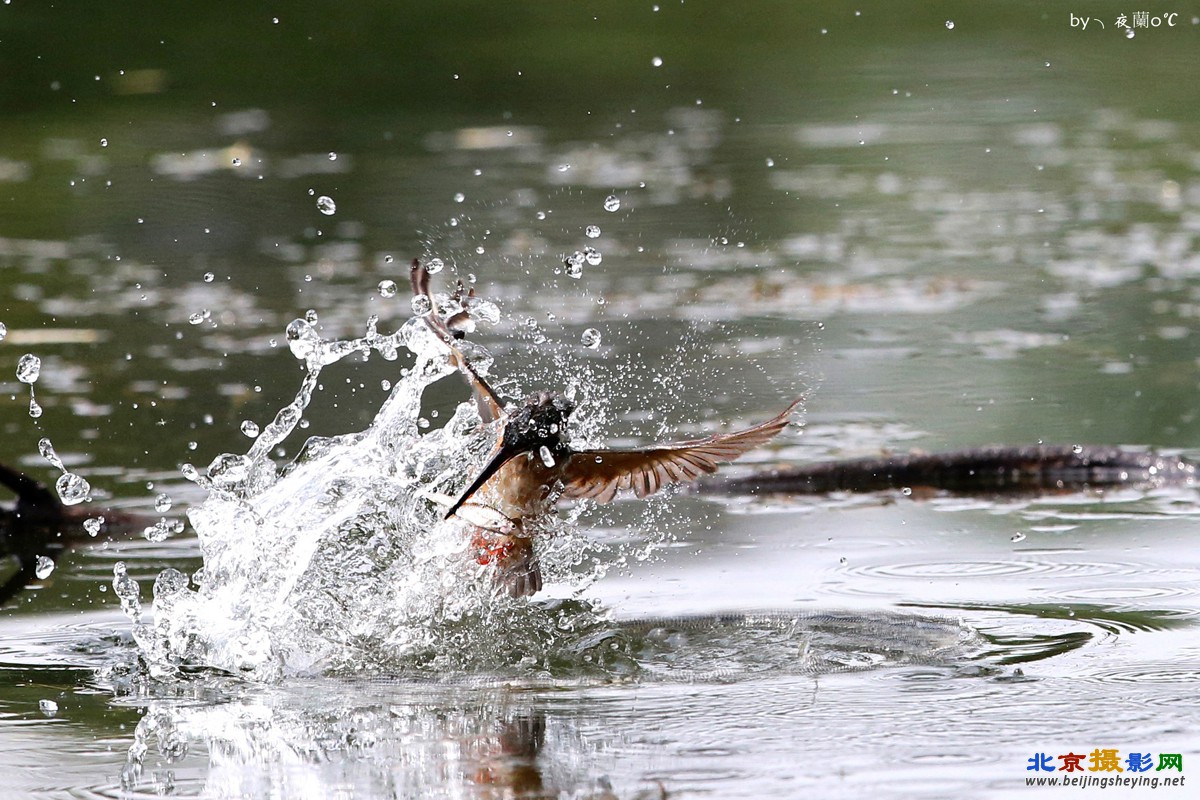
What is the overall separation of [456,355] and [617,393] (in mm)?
2342

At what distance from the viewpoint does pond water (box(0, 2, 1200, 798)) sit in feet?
12.1

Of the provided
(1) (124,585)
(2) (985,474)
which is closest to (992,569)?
(2) (985,474)

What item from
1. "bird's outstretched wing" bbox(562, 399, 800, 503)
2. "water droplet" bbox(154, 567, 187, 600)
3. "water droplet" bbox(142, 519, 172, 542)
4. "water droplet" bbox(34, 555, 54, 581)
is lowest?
"water droplet" bbox(154, 567, 187, 600)

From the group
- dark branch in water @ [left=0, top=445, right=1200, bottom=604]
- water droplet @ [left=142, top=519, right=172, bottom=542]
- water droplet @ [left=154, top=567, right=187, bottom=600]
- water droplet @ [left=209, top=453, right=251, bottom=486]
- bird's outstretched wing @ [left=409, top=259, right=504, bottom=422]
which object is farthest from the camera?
dark branch in water @ [left=0, top=445, right=1200, bottom=604]

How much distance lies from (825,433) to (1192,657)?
240 centimetres

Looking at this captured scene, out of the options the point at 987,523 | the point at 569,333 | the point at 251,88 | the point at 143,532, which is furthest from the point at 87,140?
the point at 987,523

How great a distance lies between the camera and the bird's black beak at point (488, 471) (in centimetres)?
428

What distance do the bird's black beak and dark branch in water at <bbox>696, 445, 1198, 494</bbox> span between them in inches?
63.4

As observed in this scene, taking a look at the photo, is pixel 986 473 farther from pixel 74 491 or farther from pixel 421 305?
pixel 74 491

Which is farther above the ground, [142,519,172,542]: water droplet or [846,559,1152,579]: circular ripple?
[142,519,172,542]: water droplet

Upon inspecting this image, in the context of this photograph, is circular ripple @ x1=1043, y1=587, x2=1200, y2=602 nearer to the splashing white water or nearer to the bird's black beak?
the splashing white water

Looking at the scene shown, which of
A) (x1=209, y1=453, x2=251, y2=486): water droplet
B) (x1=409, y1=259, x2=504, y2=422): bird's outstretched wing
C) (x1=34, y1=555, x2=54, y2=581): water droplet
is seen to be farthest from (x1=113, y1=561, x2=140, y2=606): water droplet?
(x1=409, y1=259, x2=504, y2=422): bird's outstretched wing

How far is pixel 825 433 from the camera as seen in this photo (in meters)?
6.33

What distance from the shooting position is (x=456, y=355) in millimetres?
4695
